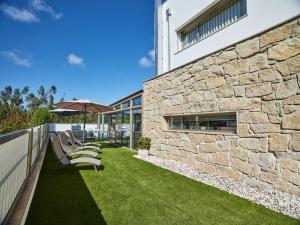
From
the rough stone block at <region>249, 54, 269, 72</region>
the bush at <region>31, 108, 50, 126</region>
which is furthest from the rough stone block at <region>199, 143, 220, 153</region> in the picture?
the bush at <region>31, 108, 50, 126</region>

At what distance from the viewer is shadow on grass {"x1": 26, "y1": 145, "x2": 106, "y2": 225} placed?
3518 millimetres

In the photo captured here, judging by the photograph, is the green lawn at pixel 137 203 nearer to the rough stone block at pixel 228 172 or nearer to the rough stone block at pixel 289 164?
the rough stone block at pixel 228 172

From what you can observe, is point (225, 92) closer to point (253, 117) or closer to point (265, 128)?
point (253, 117)

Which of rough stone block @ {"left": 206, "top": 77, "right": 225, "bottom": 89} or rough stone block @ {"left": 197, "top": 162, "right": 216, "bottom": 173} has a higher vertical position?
rough stone block @ {"left": 206, "top": 77, "right": 225, "bottom": 89}

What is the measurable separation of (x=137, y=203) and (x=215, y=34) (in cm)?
764

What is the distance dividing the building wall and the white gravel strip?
4.00 m

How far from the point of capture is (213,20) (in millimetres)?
9148

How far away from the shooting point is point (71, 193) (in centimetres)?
487

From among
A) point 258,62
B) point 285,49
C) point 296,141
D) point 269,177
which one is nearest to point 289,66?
point 285,49

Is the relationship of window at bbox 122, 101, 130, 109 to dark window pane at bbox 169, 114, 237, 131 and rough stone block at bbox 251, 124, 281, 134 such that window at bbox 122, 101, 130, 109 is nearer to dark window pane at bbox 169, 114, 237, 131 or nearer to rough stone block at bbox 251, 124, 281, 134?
dark window pane at bbox 169, 114, 237, 131

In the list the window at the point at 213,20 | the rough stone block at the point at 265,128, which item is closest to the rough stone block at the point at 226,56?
the rough stone block at the point at 265,128

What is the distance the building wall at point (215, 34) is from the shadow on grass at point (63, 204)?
5871 millimetres

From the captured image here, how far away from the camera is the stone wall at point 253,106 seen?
4.51m

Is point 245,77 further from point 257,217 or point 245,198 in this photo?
point 257,217
